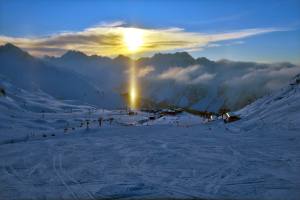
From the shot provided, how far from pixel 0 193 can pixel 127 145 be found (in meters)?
13.8

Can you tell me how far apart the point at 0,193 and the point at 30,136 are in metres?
23.0

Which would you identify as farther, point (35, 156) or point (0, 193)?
point (35, 156)

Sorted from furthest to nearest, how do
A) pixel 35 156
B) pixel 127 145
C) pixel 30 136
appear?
pixel 30 136
pixel 127 145
pixel 35 156

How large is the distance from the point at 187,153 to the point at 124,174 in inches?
279

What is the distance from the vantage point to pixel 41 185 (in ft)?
56.7

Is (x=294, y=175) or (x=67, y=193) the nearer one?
(x=67, y=193)

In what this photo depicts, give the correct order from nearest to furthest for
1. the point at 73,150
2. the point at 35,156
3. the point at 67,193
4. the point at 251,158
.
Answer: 1. the point at 67,193
2. the point at 251,158
3. the point at 35,156
4. the point at 73,150

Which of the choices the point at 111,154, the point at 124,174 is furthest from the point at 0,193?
the point at 111,154

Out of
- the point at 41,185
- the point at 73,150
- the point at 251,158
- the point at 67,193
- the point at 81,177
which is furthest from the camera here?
the point at 73,150

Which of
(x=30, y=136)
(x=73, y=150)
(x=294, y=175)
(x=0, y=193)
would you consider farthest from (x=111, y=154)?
(x=30, y=136)

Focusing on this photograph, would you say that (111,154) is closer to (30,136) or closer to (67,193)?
(67,193)

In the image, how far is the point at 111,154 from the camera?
25.1m

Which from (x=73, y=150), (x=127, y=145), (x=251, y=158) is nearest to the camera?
(x=251, y=158)

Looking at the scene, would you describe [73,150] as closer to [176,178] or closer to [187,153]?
[187,153]
